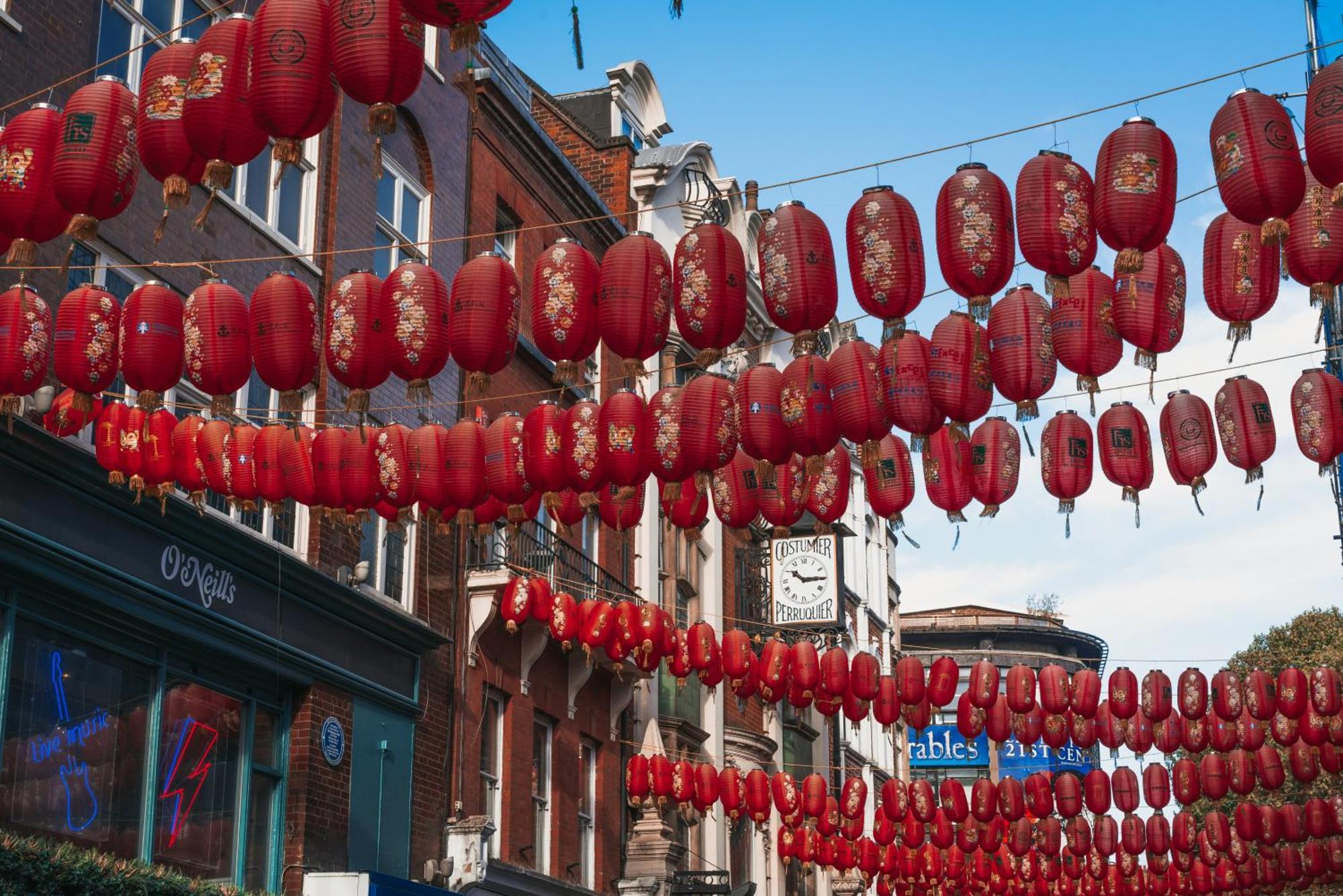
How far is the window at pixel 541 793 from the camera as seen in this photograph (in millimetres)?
26328

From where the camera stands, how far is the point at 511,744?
83.1 feet

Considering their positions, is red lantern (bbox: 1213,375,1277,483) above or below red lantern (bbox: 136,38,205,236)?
below

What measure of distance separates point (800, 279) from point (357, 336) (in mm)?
3711

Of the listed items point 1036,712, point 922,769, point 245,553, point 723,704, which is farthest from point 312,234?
point 922,769

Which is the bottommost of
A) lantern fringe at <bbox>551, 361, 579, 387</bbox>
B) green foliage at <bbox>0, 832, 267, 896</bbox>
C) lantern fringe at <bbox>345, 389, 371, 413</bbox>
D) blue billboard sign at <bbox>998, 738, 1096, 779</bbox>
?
green foliage at <bbox>0, 832, 267, 896</bbox>

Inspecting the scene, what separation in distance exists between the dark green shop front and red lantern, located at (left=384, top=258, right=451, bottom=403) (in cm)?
381

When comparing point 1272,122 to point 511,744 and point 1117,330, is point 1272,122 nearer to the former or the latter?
point 1117,330

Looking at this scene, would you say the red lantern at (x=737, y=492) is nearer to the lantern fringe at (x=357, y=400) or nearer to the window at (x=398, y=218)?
the lantern fringe at (x=357, y=400)

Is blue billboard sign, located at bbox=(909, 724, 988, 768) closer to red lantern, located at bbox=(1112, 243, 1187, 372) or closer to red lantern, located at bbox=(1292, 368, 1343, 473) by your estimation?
red lantern, located at bbox=(1292, 368, 1343, 473)

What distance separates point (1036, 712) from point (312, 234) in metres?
15.0

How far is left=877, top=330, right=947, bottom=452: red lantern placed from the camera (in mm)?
13758

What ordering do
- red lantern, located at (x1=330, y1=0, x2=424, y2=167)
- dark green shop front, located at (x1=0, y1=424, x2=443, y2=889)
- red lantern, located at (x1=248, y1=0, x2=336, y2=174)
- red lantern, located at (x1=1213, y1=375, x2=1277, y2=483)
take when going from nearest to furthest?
red lantern, located at (x1=330, y1=0, x2=424, y2=167)
red lantern, located at (x1=248, y1=0, x2=336, y2=174)
dark green shop front, located at (x1=0, y1=424, x2=443, y2=889)
red lantern, located at (x1=1213, y1=375, x2=1277, y2=483)

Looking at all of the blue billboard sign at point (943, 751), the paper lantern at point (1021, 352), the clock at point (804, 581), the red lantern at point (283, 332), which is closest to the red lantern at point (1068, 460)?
the paper lantern at point (1021, 352)

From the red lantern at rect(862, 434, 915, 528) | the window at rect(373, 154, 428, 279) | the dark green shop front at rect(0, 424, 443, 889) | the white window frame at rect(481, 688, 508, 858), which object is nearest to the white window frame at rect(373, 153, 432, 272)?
the window at rect(373, 154, 428, 279)
